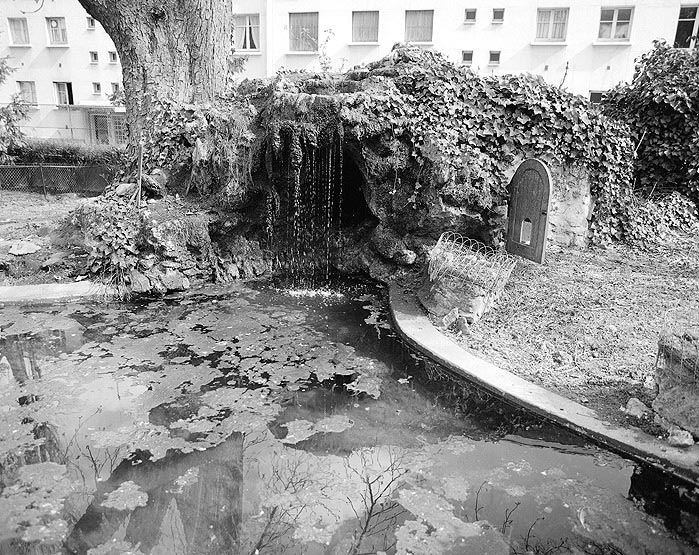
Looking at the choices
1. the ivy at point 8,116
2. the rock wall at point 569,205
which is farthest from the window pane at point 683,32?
the ivy at point 8,116

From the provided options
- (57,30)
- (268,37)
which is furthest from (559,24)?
(57,30)

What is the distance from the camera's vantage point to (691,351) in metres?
4.04

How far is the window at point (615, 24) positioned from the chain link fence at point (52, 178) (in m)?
19.2

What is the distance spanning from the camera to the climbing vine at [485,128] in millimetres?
7836

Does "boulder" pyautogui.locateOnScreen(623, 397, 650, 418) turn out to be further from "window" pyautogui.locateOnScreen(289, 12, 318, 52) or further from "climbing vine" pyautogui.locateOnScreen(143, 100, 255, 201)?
"window" pyautogui.locateOnScreen(289, 12, 318, 52)

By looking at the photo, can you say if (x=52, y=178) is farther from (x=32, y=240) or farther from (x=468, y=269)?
(x=468, y=269)

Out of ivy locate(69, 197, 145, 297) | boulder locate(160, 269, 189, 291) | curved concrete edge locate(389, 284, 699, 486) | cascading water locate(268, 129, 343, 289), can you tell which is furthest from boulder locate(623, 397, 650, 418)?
ivy locate(69, 197, 145, 297)

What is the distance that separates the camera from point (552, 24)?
20.1 metres

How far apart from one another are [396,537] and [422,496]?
452mm

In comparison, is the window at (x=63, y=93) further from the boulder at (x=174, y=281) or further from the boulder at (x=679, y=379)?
the boulder at (x=679, y=379)

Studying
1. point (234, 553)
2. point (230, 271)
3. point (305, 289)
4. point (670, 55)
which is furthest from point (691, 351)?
point (670, 55)

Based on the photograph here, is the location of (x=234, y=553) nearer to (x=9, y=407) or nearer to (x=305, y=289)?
(x=9, y=407)

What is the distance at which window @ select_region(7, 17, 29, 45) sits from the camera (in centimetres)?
2488

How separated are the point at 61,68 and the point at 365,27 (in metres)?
15.4
